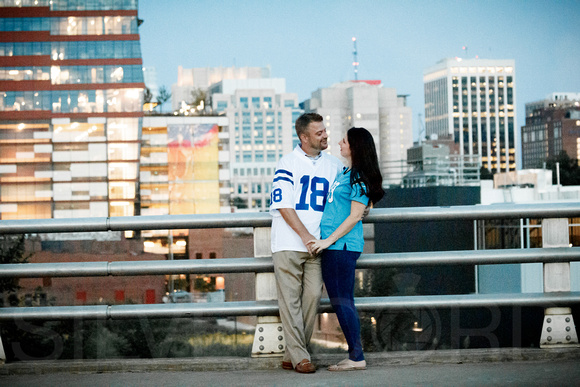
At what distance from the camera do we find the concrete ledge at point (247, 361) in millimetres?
4820

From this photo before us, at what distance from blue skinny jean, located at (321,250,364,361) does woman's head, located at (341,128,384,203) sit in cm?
45

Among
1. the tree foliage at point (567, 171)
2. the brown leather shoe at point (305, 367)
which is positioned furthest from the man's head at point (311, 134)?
the tree foliage at point (567, 171)

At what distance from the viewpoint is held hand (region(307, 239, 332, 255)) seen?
185 inches

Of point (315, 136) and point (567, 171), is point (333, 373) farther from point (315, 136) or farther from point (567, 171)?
point (567, 171)

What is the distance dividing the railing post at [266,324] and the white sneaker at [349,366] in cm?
42

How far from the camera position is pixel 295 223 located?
471cm

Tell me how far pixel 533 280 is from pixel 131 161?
314 ft

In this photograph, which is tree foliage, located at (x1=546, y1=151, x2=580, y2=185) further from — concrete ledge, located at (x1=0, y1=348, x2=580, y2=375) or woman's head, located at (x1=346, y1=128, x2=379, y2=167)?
woman's head, located at (x1=346, y1=128, x2=379, y2=167)

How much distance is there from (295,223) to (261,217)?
298mm

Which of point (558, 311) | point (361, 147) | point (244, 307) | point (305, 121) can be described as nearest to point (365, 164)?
point (361, 147)

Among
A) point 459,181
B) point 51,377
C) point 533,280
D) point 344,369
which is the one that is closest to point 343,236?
point 344,369

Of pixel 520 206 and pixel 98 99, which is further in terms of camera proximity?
pixel 98 99

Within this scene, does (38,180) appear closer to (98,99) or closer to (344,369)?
(98,99)

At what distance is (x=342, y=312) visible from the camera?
4.76 meters
